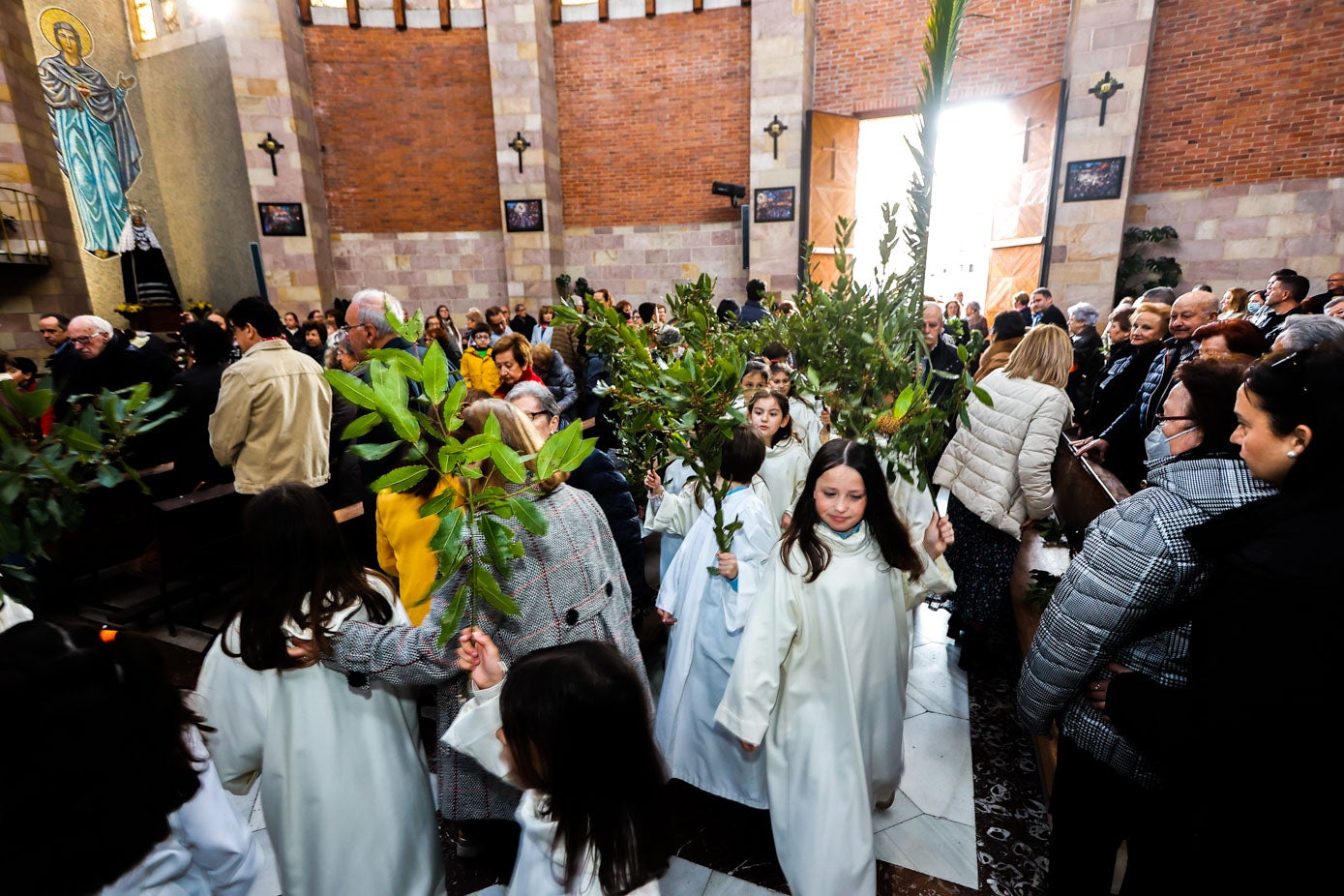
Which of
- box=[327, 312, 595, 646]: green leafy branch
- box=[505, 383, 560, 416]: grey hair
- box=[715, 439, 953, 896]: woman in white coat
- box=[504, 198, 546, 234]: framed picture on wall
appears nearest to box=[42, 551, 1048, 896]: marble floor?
box=[715, 439, 953, 896]: woman in white coat

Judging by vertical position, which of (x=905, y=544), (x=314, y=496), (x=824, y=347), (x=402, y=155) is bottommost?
(x=905, y=544)

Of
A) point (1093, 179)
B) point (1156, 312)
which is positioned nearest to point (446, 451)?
point (1156, 312)

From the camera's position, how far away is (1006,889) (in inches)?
80.8

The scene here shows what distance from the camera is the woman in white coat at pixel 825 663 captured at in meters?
1.85

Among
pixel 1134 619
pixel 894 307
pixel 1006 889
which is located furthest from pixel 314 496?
pixel 1006 889

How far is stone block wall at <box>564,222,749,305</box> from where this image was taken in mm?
10836

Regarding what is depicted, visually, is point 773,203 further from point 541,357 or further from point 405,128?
point 405,128

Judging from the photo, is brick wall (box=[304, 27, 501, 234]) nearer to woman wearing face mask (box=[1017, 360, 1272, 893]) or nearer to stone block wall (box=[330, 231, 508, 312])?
stone block wall (box=[330, 231, 508, 312])

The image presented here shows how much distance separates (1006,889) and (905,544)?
1205mm

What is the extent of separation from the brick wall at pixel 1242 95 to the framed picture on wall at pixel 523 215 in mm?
8931

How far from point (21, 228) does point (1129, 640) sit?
36.7ft

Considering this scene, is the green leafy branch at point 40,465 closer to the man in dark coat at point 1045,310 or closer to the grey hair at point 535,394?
the grey hair at point 535,394

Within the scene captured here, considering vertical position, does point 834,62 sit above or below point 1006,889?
above

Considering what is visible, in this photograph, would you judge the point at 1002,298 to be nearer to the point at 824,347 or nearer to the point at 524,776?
the point at 824,347
